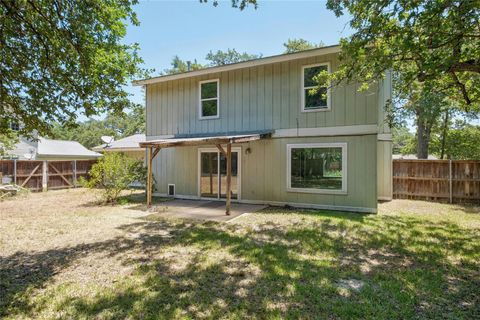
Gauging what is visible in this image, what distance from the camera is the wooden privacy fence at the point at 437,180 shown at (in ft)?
Answer: 34.6

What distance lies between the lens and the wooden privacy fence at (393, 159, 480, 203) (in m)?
10.5

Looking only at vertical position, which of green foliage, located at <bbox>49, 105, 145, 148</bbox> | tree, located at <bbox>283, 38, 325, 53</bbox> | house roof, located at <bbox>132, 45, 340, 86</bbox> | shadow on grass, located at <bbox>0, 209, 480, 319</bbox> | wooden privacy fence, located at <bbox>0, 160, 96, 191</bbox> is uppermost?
tree, located at <bbox>283, 38, 325, 53</bbox>

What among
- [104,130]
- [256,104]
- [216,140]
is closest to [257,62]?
[256,104]

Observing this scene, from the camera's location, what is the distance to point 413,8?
475 centimetres

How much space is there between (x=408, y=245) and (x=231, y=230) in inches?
148

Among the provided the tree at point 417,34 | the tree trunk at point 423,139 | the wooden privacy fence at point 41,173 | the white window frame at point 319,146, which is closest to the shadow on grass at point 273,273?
the white window frame at point 319,146

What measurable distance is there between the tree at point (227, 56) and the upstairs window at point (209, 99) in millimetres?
23269

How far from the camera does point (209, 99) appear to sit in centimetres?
1123

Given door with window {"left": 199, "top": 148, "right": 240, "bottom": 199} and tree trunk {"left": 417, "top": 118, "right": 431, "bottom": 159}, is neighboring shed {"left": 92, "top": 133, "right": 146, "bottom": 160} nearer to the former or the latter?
door with window {"left": 199, "top": 148, "right": 240, "bottom": 199}

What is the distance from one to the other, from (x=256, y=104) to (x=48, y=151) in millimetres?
19946

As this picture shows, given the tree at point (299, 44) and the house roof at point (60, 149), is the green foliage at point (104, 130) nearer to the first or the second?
the house roof at point (60, 149)

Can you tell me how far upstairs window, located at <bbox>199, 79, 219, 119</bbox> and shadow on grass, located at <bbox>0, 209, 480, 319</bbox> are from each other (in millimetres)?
5595

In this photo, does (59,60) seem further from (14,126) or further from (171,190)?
(171,190)

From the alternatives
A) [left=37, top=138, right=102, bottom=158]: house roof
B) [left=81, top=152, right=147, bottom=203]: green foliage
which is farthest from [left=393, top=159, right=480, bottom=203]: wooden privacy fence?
[left=37, top=138, right=102, bottom=158]: house roof
